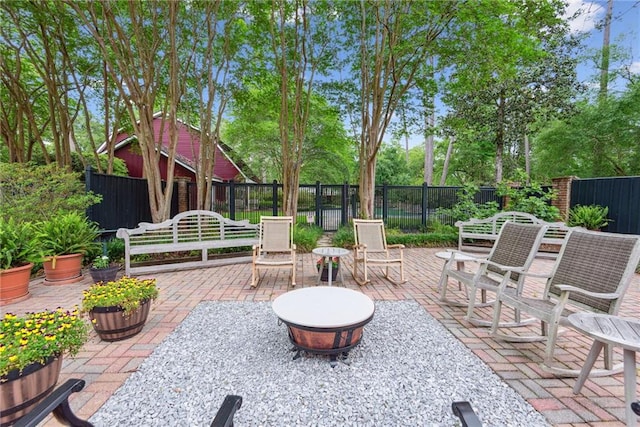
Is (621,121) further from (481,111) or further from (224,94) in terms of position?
(224,94)

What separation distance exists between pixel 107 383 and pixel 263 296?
1.87 meters

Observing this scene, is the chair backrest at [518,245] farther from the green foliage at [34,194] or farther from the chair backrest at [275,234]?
the green foliage at [34,194]

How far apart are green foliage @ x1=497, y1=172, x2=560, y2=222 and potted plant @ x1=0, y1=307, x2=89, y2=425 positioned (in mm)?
8572

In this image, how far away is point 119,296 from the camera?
2338mm

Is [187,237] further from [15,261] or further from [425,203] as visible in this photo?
[425,203]

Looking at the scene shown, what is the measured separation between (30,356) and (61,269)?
129 inches

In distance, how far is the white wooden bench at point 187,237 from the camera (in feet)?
14.4

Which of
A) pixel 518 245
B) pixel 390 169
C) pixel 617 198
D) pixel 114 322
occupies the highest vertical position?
pixel 390 169

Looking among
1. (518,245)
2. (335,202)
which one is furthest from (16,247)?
(335,202)

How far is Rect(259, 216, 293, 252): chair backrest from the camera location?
464 centimetres

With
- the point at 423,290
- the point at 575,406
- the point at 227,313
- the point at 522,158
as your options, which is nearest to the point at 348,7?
the point at 423,290

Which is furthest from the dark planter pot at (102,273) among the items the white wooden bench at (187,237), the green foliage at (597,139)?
the green foliage at (597,139)

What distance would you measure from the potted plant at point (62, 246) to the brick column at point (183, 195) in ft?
14.1

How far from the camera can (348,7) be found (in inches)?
245
